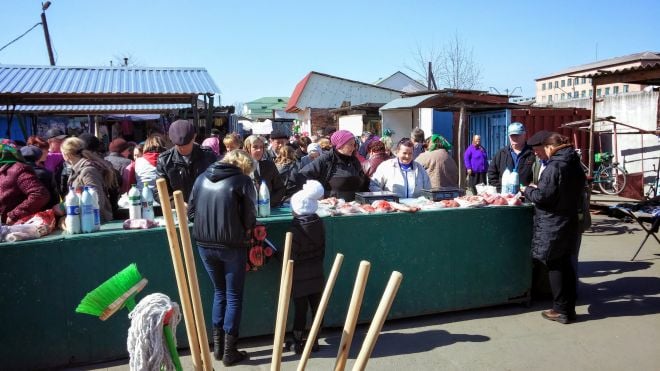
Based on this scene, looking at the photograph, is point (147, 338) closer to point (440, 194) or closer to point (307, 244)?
point (307, 244)

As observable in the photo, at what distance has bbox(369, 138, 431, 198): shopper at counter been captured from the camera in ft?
19.2

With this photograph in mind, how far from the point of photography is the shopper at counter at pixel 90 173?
4.49 m

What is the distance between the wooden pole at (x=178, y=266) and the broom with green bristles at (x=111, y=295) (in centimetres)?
38

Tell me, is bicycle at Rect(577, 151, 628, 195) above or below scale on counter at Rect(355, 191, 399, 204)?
below

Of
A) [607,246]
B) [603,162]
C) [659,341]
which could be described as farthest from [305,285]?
[603,162]

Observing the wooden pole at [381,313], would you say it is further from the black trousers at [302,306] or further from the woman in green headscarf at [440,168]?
the woman in green headscarf at [440,168]

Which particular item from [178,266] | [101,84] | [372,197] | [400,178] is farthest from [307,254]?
[101,84]

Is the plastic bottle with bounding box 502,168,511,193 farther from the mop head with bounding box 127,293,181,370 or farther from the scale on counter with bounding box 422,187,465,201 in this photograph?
the mop head with bounding box 127,293,181,370

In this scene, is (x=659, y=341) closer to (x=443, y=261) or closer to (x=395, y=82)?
(x=443, y=261)

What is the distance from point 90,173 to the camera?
14.8 ft

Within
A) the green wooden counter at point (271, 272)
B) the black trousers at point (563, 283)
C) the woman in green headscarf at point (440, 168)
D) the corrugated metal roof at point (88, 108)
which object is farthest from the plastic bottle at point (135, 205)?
the corrugated metal roof at point (88, 108)

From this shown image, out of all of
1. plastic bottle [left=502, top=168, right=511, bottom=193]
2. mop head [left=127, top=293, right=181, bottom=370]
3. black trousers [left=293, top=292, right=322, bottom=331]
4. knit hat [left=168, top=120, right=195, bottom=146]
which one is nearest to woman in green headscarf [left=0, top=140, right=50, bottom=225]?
knit hat [left=168, top=120, right=195, bottom=146]

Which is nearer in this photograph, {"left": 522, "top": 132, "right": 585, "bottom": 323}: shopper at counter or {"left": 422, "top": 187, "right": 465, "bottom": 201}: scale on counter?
{"left": 522, "top": 132, "right": 585, "bottom": 323}: shopper at counter

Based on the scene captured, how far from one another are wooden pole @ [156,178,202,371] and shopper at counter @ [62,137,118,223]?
3205 mm
